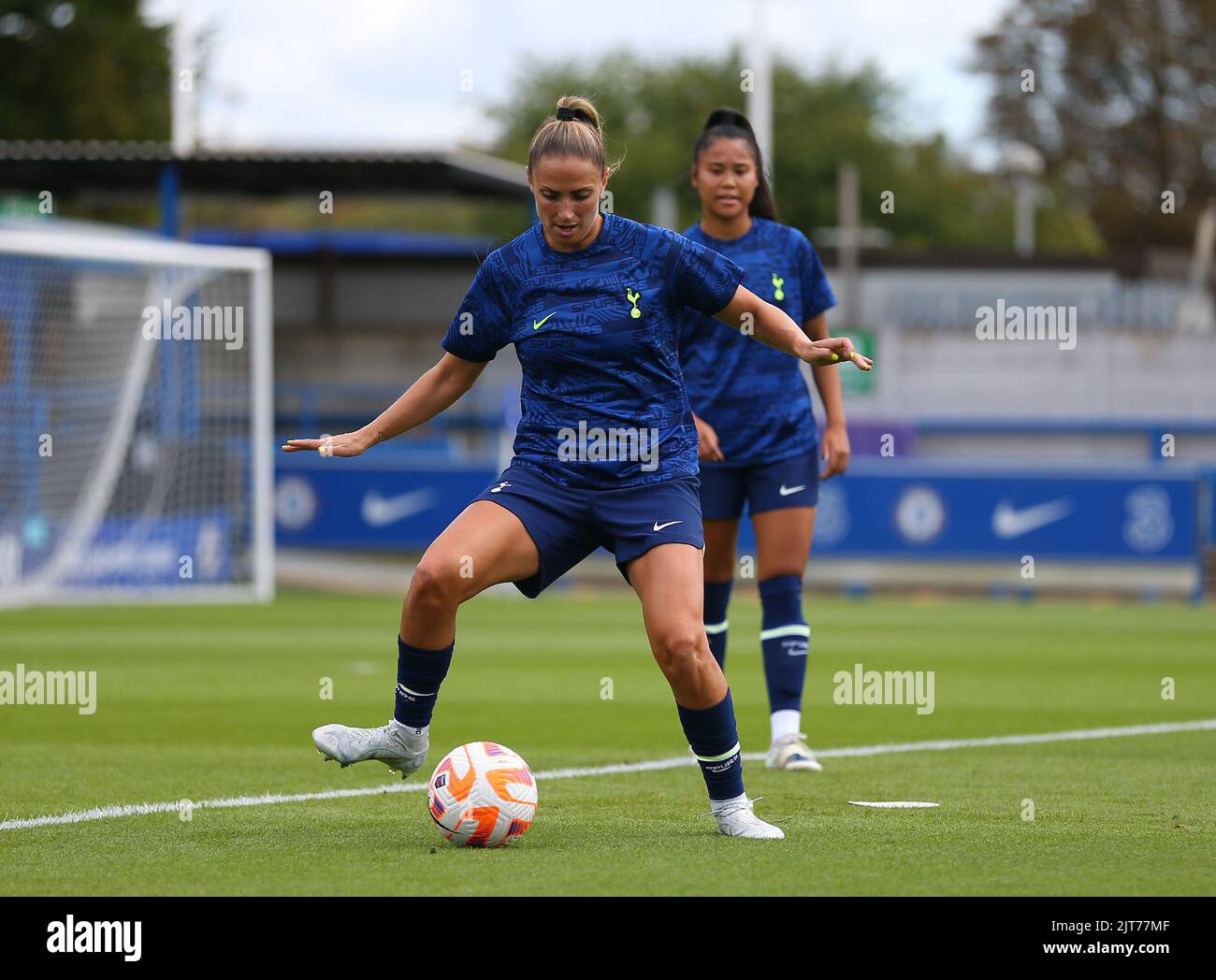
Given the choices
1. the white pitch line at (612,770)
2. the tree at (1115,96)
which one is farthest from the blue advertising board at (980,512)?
the tree at (1115,96)

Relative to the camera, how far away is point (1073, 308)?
34812 mm

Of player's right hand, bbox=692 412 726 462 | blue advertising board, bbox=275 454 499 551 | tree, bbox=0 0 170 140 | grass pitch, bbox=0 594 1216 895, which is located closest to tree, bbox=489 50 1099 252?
tree, bbox=0 0 170 140

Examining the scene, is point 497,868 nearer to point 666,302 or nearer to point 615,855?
point 615,855

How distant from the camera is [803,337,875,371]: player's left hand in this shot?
546cm

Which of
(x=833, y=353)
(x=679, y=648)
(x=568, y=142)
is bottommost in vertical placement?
(x=679, y=648)

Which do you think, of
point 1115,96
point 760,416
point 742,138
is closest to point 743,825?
point 760,416

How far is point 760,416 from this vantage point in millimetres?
7605

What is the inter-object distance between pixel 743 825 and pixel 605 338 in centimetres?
145

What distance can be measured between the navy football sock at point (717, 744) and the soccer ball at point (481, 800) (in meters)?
0.49

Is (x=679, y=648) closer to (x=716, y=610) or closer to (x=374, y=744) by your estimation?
(x=374, y=744)

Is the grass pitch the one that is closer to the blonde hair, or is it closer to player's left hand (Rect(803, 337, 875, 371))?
player's left hand (Rect(803, 337, 875, 371))

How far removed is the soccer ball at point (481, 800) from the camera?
5.51m

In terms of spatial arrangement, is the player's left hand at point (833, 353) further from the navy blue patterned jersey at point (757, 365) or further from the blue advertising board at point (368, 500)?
the blue advertising board at point (368, 500)
